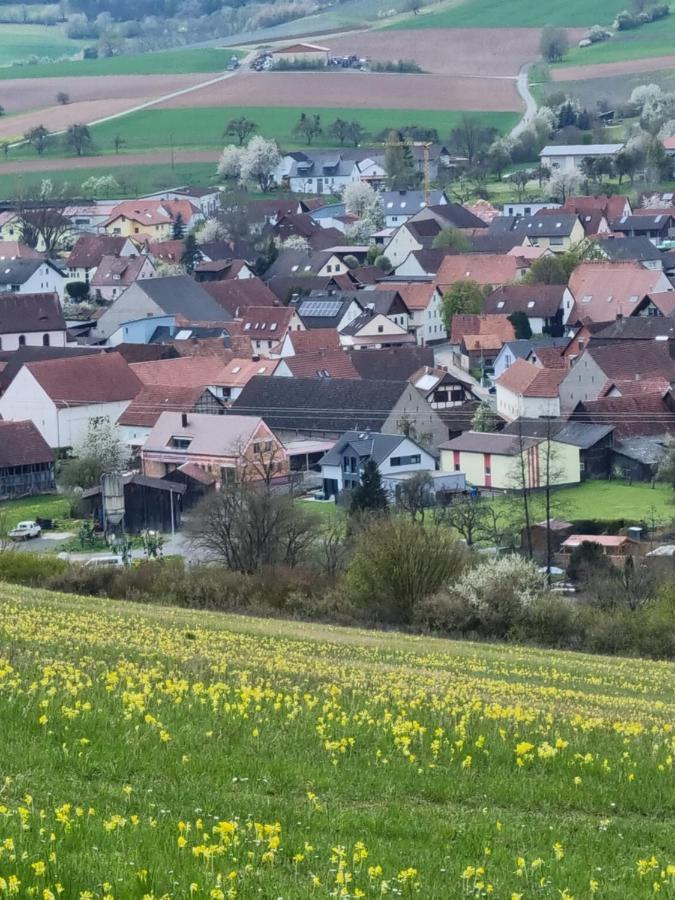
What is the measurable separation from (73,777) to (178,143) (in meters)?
147

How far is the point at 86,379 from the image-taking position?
60844 mm

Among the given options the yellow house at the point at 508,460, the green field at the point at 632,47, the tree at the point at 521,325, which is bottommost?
the yellow house at the point at 508,460

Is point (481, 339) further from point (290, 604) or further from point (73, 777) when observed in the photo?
point (73, 777)

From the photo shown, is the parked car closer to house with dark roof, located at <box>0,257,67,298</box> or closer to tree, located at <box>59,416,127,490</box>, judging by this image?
tree, located at <box>59,416,127,490</box>

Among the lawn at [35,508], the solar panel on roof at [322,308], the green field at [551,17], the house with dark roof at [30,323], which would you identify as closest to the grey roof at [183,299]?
the solar panel on roof at [322,308]

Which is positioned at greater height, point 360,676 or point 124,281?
point 124,281

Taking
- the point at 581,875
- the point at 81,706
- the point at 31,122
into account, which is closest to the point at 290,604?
the point at 81,706

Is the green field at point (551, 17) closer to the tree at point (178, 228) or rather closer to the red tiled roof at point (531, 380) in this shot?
the tree at point (178, 228)

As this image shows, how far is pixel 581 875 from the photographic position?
302 inches

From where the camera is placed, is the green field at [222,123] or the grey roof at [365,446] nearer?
the grey roof at [365,446]

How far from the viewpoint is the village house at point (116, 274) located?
96438mm

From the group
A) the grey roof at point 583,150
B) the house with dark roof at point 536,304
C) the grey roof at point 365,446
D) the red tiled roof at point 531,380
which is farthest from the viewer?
the grey roof at point 583,150

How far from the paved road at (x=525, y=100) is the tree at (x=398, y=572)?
11415 centimetres

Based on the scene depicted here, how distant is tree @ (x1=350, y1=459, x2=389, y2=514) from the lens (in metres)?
43.7
